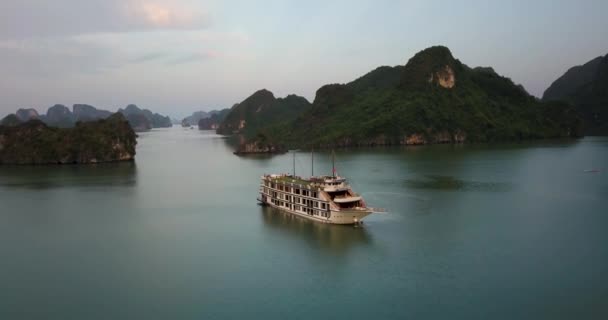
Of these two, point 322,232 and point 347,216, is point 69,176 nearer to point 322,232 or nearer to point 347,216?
point 322,232

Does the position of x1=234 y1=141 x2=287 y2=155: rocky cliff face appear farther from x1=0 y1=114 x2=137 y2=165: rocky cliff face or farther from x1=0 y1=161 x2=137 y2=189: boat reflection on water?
x1=0 y1=161 x2=137 y2=189: boat reflection on water

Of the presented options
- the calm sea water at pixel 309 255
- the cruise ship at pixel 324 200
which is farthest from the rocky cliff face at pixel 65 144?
the cruise ship at pixel 324 200

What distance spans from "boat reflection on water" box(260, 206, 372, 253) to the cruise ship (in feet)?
2.08

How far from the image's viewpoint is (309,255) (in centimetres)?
3097

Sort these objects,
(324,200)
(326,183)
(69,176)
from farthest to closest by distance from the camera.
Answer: (69,176) < (326,183) < (324,200)

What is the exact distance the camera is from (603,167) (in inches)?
2869

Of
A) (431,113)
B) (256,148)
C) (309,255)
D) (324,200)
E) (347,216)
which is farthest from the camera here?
(431,113)

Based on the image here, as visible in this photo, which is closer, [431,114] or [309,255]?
[309,255]

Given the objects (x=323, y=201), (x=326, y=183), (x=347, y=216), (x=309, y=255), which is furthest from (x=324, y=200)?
(x=309, y=255)

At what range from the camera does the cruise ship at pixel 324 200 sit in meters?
36.3

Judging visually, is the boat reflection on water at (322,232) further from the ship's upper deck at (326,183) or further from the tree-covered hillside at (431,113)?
the tree-covered hillside at (431,113)

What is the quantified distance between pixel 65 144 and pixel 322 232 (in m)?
79.4

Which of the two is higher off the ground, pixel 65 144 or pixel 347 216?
pixel 65 144

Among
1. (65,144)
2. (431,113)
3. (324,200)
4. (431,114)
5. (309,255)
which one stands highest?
(431,113)
